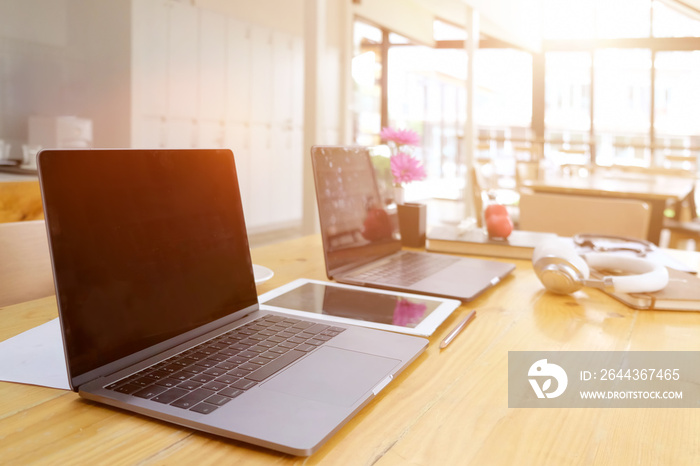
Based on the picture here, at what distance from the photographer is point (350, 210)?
1262 mm

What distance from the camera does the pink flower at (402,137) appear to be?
1.55 metres

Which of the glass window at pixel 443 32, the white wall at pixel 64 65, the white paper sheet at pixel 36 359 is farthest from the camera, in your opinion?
the glass window at pixel 443 32

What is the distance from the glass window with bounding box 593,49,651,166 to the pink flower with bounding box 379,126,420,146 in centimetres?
764

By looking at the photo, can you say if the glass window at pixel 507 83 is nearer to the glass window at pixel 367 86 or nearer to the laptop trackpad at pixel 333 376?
the glass window at pixel 367 86

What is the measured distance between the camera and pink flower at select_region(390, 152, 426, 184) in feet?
4.97

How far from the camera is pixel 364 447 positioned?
0.54m

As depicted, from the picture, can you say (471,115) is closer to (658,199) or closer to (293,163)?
(293,163)

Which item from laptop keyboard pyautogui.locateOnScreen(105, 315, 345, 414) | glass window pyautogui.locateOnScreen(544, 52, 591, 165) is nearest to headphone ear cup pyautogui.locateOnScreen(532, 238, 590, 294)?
laptop keyboard pyautogui.locateOnScreen(105, 315, 345, 414)

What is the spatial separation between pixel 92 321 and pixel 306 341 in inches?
10.3

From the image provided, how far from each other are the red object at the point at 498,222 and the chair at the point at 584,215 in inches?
29.8

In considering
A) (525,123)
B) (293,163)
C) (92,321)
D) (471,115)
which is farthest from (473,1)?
(92,321)

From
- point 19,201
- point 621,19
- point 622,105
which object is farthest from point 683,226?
point 621,19

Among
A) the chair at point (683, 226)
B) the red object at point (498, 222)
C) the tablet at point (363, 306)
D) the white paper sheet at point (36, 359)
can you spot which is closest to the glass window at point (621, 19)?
the chair at point (683, 226)

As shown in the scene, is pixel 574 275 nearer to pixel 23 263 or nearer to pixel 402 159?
pixel 402 159
